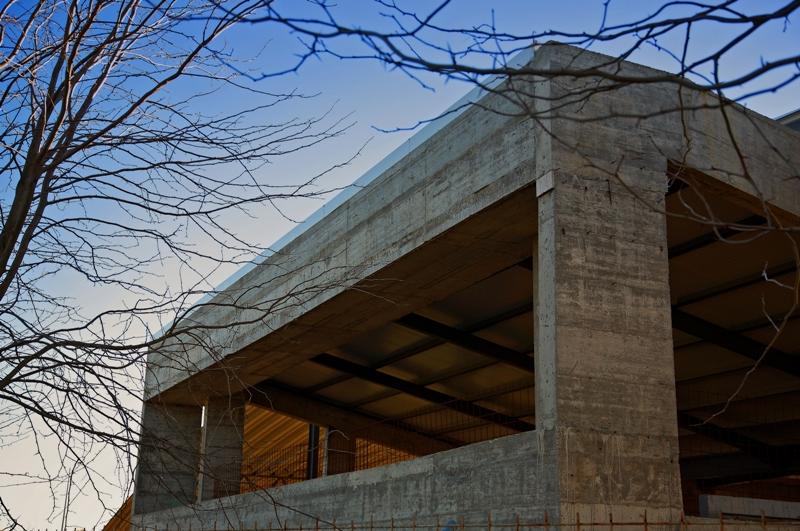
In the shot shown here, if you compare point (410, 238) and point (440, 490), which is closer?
point (440, 490)

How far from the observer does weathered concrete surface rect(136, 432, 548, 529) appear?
31.6 ft

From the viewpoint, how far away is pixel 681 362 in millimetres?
19984

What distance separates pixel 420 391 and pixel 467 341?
515cm

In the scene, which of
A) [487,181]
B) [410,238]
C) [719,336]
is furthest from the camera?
[719,336]

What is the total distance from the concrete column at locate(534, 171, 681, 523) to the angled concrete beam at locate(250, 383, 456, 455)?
53.3 ft

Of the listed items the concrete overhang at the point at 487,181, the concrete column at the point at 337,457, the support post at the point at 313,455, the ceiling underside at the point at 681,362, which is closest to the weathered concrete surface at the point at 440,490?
the concrete overhang at the point at 487,181

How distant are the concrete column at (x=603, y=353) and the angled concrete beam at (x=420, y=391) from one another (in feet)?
43.4

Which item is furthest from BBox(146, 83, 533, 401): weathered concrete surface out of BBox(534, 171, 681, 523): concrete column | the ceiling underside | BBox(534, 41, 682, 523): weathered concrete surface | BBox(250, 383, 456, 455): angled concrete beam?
BBox(250, 383, 456, 455): angled concrete beam

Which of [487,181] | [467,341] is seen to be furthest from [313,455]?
[487,181]

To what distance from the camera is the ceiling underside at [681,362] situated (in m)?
15.1

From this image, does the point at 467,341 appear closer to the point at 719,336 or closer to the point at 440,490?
the point at 719,336

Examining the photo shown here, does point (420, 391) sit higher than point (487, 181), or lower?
higher

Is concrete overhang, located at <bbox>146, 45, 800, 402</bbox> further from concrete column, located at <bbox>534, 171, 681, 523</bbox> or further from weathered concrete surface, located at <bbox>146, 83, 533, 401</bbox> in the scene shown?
concrete column, located at <bbox>534, 171, 681, 523</bbox>

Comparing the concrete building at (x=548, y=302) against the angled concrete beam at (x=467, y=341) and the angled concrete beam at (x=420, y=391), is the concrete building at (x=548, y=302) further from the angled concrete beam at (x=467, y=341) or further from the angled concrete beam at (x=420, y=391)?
the angled concrete beam at (x=420, y=391)
